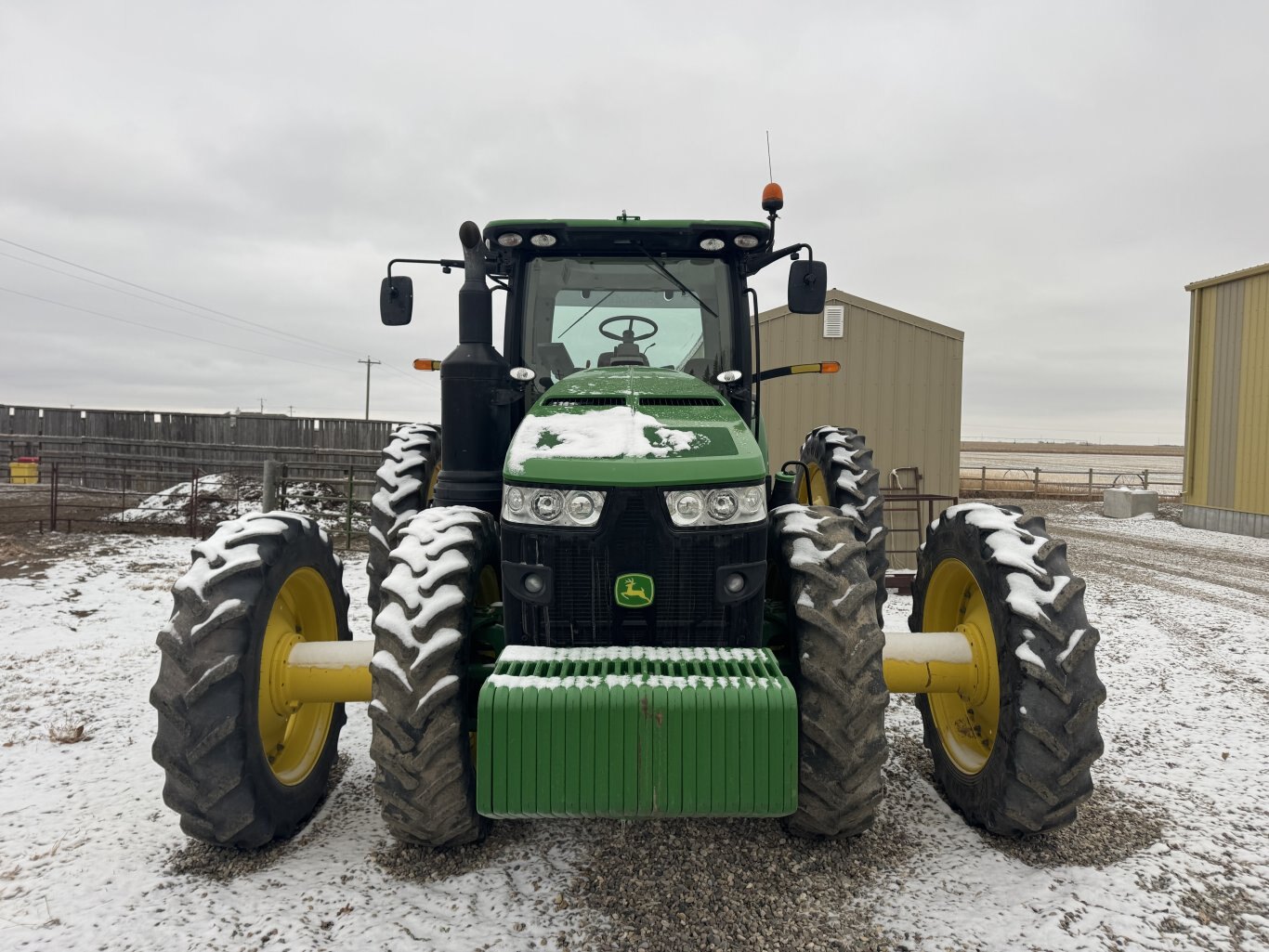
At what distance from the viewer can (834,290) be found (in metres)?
10.5

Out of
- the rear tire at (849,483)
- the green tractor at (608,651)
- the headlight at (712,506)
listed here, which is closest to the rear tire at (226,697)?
the green tractor at (608,651)

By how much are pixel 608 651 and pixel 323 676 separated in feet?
3.98

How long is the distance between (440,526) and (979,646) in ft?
7.19

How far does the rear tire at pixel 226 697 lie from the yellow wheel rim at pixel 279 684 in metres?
0.03

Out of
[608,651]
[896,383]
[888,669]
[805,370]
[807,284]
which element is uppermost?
[896,383]

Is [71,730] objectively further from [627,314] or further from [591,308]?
[627,314]

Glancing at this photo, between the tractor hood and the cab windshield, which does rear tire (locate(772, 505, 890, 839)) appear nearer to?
the tractor hood

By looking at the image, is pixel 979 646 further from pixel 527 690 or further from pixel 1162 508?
pixel 1162 508

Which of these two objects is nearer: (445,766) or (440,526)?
(445,766)

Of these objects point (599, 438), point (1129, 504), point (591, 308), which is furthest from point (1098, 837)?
point (1129, 504)

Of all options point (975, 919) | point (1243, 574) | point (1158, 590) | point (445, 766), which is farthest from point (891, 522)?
point (445, 766)

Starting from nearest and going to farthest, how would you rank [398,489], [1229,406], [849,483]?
[398,489] < [849,483] < [1229,406]

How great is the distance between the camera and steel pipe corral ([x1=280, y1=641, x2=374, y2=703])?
297cm

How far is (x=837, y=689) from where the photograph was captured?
248 cm
